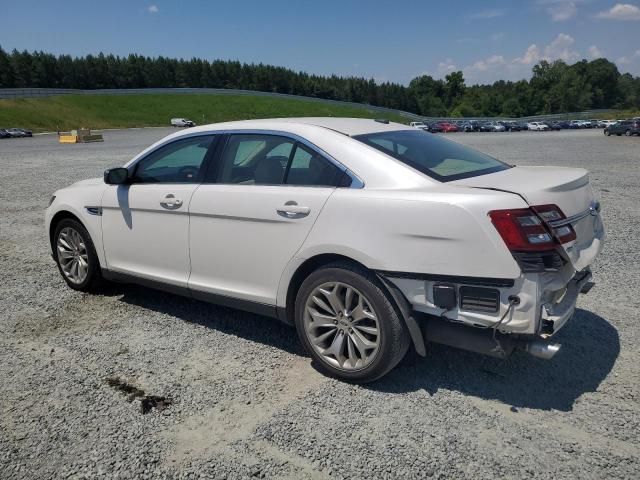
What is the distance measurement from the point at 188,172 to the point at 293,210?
1.27 m

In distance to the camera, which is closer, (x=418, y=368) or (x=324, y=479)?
(x=324, y=479)

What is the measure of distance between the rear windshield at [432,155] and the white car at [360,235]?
2 cm

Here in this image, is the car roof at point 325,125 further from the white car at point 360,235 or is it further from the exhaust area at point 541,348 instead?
the exhaust area at point 541,348

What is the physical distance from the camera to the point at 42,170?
17.6 meters

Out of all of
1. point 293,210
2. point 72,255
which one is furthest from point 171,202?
point 72,255

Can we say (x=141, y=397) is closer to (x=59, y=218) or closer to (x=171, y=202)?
(x=171, y=202)

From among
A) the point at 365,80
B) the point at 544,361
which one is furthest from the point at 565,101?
the point at 544,361

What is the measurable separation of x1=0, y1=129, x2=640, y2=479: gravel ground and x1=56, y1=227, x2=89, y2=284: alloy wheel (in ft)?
1.35

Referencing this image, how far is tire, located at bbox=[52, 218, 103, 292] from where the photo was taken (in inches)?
195

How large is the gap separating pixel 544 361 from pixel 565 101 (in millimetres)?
135631

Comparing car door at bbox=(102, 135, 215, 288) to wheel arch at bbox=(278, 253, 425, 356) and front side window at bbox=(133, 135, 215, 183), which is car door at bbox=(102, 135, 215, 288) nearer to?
front side window at bbox=(133, 135, 215, 183)

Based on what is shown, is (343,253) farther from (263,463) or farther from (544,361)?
(544,361)

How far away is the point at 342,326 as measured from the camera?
132 inches

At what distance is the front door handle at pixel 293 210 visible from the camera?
11.2 ft
